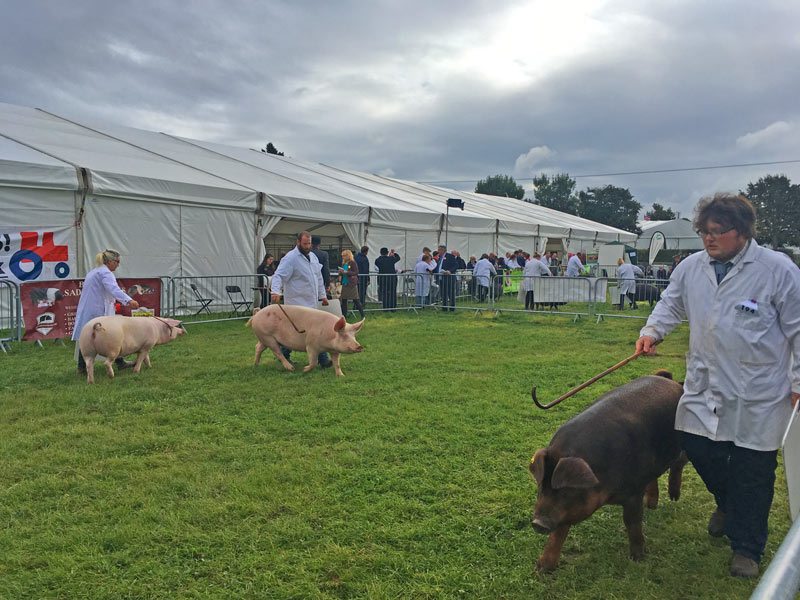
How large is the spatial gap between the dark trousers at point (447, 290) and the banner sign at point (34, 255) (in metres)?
9.21

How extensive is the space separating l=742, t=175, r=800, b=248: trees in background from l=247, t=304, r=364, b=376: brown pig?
216ft

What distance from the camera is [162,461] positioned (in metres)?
4.59

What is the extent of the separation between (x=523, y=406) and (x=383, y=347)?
4.14 m

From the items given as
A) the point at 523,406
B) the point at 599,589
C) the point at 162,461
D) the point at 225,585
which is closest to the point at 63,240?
the point at 162,461

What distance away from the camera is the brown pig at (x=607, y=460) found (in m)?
2.76

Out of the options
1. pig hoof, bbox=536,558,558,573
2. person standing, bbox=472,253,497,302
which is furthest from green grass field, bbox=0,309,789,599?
person standing, bbox=472,253,497,302

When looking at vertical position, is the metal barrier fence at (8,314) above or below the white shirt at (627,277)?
below

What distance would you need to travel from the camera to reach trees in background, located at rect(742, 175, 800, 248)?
6244cm

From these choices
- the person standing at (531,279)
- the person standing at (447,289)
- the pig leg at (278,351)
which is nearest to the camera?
the pig leg at (278,351)

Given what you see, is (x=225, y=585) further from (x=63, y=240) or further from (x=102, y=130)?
(x=102, y=130)

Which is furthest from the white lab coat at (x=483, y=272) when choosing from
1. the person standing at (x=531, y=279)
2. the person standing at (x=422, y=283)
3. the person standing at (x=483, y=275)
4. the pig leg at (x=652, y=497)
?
the pig leg at (x=652, y=497)

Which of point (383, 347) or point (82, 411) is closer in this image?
point (82, 411)

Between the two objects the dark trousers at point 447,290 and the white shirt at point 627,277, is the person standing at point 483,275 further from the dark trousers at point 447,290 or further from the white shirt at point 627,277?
the white shirt at point 627,277

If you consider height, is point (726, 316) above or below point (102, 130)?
below
